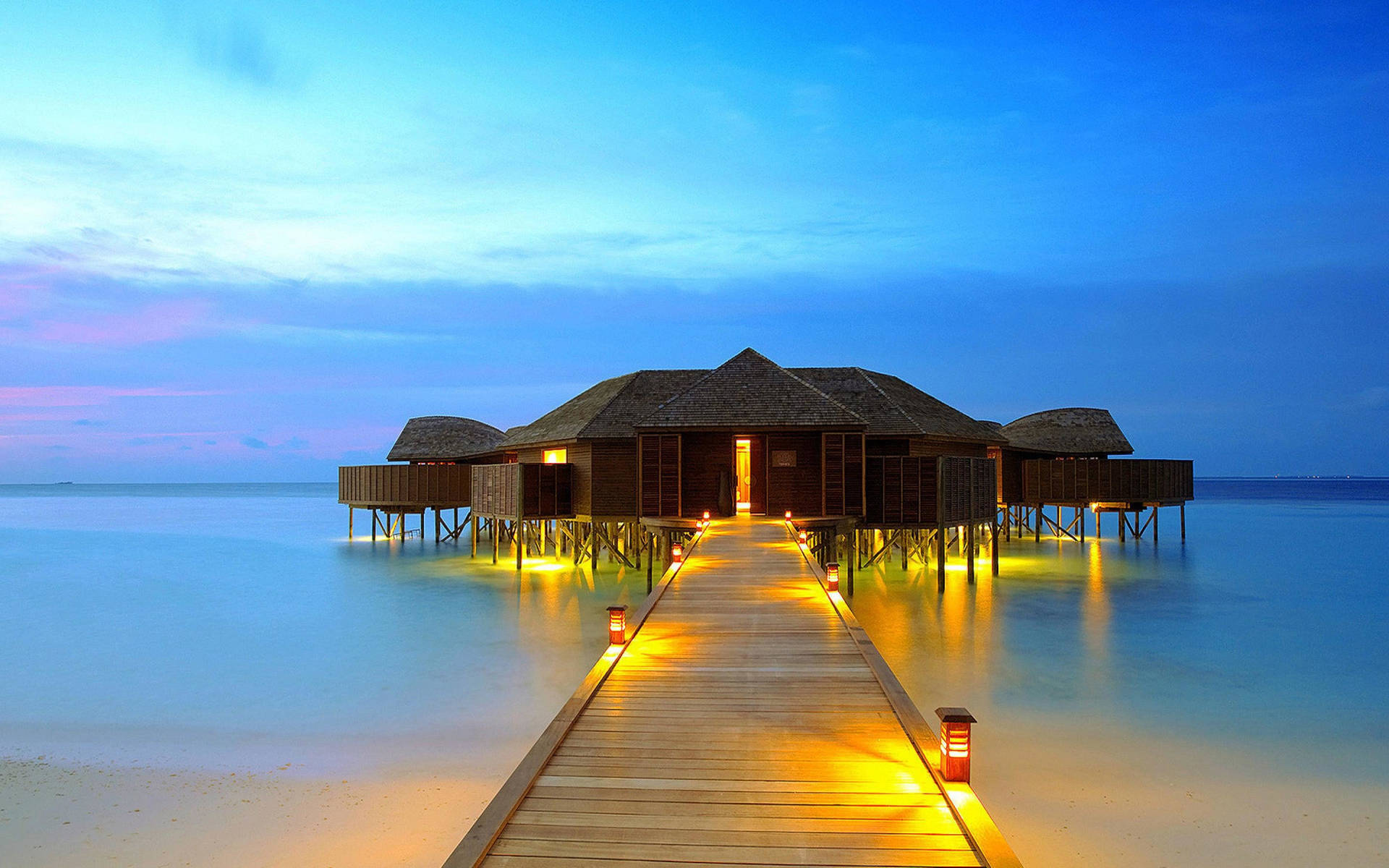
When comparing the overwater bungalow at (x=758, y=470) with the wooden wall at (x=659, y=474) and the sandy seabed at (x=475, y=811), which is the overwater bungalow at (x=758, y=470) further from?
the sandy seabed at (x=475, y=811)

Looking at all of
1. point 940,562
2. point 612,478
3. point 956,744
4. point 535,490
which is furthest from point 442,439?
point 956,744

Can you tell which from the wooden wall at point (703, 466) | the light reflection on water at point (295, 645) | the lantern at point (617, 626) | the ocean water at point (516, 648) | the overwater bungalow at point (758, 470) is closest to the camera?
the lantern at point (617, 626)

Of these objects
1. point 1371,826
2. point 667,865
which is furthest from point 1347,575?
point 667,865

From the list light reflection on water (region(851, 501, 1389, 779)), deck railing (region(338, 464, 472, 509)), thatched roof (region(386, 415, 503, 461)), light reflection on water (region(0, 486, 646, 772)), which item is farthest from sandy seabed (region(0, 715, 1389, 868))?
thatched roof (region(386, 415, 503, 461))

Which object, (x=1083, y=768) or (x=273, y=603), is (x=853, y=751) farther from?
(x=273, y=603)

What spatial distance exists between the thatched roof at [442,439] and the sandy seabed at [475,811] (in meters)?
26.4

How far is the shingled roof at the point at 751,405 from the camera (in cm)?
2088

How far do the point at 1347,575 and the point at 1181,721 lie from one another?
23800 millimetres

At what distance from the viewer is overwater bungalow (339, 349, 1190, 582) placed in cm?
2166

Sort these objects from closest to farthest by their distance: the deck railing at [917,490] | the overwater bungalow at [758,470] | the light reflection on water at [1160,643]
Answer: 1. the light reflection on water at [1160,643]
2. the overwater bungalow at [758,470]
3. the deck railing at [917,490]

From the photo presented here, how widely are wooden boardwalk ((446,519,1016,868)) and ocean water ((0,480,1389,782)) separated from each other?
15.4 feet

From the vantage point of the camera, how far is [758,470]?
22062 millimetres

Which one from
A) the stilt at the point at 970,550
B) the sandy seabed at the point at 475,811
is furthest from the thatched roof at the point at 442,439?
the sandy seabed at the point at 475,811

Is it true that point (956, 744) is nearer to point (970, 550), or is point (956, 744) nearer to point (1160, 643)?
point (1160, 643)
